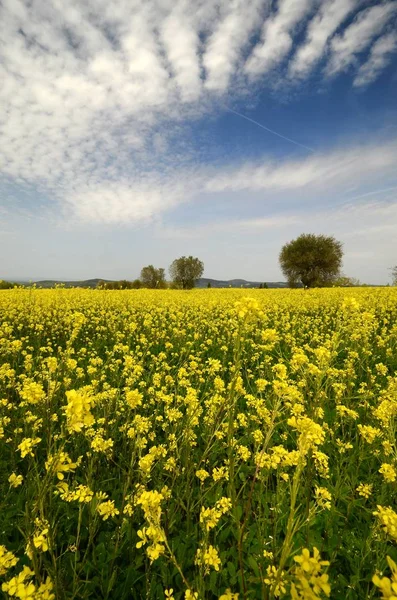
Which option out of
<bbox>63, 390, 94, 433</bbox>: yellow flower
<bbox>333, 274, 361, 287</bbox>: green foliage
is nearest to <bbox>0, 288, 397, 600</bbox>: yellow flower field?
<bbox>63, 390, 94, 433</bbox>: yellow flower

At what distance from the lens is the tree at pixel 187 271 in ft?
190

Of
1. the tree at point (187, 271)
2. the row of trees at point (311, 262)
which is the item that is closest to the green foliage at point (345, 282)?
the row of trees at point (311, 262)

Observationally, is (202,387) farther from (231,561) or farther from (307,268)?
(307,268)

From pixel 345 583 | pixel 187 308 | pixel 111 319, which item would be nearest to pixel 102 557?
pixel 345 583

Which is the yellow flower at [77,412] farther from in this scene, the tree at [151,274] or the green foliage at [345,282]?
the tree at [151,274]

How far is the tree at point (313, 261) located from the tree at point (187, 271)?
16.5 meters

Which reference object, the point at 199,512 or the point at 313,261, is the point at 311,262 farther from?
the point at 199,512

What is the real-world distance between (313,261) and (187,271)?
74.7 ft

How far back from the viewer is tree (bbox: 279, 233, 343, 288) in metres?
48.6

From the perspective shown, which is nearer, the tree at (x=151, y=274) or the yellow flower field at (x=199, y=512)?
the yellow flower field at (x=199, y=512)

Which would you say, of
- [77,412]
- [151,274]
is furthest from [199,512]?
[151,274]

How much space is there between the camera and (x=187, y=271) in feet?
192

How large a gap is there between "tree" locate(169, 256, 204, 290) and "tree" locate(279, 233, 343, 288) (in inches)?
648

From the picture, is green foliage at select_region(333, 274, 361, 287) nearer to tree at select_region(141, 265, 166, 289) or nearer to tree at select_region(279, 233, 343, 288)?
tree at select_region(279, 233, 343, 288)
